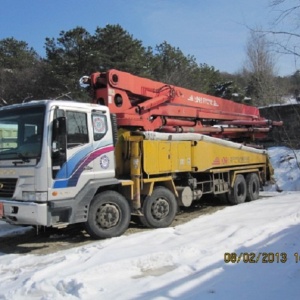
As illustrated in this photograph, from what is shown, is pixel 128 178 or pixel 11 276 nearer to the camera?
pixel 11 276

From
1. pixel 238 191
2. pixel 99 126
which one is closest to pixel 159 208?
pixel 99 126

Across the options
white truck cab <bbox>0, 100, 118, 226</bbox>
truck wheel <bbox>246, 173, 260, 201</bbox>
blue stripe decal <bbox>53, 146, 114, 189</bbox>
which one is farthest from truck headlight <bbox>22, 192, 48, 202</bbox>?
truck wheel <bbox>246, 173, 260, 201</bbox>

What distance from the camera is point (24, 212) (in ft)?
23.7

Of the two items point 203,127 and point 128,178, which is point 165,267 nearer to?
point 128,178

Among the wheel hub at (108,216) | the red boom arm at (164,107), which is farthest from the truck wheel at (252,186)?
the wheel hub at (108,216)

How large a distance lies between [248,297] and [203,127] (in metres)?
7.55

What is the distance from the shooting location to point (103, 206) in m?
8.22

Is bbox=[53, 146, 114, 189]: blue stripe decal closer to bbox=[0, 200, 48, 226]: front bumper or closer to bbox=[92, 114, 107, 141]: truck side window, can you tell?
bbox=[92, 114, 107, 141]: truck side window

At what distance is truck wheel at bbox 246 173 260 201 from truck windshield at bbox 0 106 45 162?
787 cm

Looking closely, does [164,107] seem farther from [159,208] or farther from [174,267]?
[174,267]

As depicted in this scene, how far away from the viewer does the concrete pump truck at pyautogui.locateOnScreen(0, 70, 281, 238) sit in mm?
7367

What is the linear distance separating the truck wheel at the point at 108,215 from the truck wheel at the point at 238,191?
485 centimetres

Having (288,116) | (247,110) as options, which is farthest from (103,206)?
(288,116)
